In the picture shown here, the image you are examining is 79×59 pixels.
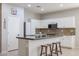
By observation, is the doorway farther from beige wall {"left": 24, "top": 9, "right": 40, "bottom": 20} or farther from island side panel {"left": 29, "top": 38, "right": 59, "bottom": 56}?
island side panel {"left": 29, "top": 38, "right": 59, "bottom": 56}

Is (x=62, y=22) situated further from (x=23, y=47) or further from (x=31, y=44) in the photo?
(x=23, y=47)

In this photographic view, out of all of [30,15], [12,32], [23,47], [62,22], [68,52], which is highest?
[30,15]

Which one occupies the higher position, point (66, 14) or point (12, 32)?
point (66, 14)

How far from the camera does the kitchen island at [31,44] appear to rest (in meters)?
4.83

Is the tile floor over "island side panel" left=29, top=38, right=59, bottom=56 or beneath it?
beneath

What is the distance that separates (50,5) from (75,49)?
196 cm

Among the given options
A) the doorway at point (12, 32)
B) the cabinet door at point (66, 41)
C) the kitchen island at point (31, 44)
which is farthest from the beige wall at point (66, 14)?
the doorway at point (12, 32)

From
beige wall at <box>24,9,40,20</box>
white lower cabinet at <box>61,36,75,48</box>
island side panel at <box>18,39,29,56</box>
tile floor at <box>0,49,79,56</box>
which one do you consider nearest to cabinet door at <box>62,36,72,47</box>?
white lower cabinet at <box>61,36,75,48</box>

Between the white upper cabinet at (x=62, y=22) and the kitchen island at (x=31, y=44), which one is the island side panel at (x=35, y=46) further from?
the white upper cabinet at (x=62, y=22)

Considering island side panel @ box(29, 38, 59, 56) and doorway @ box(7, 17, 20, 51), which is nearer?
island side panel @ box(29, 38, 59, 56)

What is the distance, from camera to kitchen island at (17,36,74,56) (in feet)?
15.8

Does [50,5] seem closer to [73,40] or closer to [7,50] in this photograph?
[73,40]

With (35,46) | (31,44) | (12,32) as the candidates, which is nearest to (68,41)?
(35,46)

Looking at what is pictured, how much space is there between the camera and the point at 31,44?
191 inches
